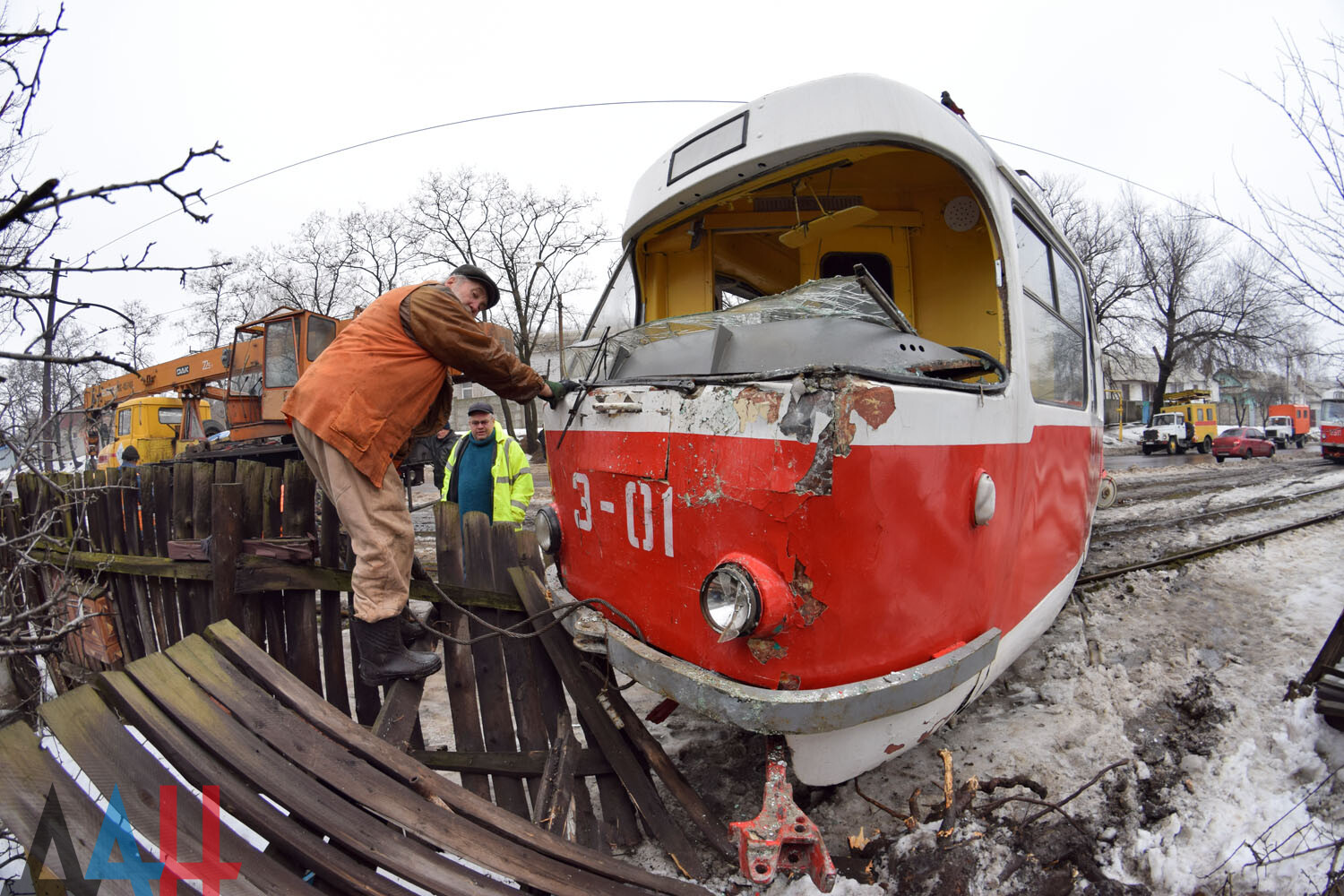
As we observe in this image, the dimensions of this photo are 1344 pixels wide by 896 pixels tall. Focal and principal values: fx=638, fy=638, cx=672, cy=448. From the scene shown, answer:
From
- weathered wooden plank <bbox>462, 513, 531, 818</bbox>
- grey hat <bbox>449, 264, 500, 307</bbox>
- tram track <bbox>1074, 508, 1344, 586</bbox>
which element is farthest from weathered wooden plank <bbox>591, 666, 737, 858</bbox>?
tram track <bbox>1074, 508, 1344, 586</bbox>

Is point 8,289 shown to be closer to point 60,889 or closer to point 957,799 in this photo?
point 60,889

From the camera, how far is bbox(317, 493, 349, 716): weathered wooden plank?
2803 mm

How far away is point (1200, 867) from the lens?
2238 millimetres

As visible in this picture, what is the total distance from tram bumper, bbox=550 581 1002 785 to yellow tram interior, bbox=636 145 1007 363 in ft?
7.10

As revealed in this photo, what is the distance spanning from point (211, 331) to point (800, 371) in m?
37.9

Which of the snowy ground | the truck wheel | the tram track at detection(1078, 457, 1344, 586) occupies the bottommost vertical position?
the snowy ground

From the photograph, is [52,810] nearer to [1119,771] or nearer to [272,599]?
[272,599]

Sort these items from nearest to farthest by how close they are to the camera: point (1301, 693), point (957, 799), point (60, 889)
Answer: point (60, 889) → point (957, 799) → point (1301, 693)

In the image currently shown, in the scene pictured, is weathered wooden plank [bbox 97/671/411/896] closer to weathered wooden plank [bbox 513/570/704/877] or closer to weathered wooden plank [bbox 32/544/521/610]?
weathered wooden plank [bbox 32/544/521/610]

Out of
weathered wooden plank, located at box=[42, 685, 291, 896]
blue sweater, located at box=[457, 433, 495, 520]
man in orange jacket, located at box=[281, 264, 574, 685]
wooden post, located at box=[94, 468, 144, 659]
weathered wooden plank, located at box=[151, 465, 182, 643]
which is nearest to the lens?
weathered wooden plank, located at box=[42, 685, 291, 896]

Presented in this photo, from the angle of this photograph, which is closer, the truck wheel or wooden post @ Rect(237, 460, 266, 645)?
wooden post @ Rect(237, 460, 266, 645)

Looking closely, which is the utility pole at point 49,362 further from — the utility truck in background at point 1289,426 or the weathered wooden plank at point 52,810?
the utility truck in background at point 1289,426

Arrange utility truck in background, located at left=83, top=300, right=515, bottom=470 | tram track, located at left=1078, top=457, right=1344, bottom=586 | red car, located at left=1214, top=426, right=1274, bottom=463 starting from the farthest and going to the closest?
→ red car, located at left=1214, top=426, right=1274, bottom=463 < utility truck in background, located at left=83, top=300, right=515, bottom=470 < tram track, located at left=1078, top=457, right=1344, bottom=586

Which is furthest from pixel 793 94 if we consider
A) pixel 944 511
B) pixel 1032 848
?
pixel 1032 848
